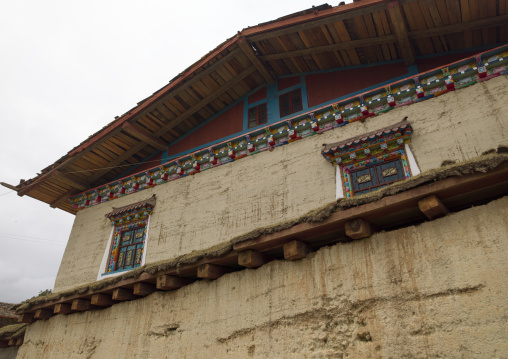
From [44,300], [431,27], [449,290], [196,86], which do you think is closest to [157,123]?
[196,86]

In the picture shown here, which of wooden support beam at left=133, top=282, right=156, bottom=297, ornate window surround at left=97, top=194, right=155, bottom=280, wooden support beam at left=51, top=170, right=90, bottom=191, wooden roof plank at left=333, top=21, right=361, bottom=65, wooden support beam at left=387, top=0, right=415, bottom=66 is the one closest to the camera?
wooden support beam at left=133, top=282, right=156, bottom=297

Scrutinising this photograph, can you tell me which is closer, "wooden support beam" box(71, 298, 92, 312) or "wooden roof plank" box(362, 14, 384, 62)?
"wooden support beam" box(71, 298, 92, 312)

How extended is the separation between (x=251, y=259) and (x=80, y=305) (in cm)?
392

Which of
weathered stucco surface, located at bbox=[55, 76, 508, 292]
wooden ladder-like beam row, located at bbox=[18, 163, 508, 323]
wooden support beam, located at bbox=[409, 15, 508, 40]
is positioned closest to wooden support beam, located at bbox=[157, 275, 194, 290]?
wooden ladder-like beam row, located at bbox=[18, 163, 508, 323]

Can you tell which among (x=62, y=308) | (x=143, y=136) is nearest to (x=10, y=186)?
(x=143, y=136)

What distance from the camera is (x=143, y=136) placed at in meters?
10.4

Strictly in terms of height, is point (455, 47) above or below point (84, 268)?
above

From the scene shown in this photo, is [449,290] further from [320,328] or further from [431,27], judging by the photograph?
[431,27]

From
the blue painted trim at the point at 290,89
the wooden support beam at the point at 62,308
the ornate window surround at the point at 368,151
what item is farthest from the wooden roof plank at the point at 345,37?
the wooden support beam at the point at 62,308

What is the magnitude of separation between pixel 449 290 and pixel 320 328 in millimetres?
1380

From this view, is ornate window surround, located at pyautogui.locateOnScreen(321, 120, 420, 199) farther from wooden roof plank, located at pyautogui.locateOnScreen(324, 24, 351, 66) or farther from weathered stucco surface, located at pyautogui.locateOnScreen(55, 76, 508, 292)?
wooden roof plank, located at pyautogui.locateOnScreen(324, 24, 351, 66)

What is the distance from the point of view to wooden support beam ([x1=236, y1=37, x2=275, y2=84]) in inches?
357

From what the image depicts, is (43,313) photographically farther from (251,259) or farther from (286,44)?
(286,44)

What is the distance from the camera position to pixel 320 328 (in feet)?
14.3
